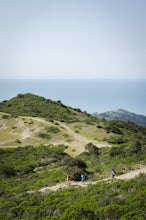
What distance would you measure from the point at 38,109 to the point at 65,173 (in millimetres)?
59637

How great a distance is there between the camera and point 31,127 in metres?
65.6

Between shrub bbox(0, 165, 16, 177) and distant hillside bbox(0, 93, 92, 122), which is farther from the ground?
distant hillside bbox(0, 93, 92, 122)

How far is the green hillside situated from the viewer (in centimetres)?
1841

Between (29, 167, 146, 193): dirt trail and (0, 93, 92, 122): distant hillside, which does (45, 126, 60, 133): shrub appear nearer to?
(0, 93, 92, 122): distant hillside

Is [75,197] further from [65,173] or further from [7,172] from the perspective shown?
[7,172]

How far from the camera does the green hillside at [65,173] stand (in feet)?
60.4

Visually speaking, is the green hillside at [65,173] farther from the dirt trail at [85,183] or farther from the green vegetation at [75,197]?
the dirt trail at [85,183]

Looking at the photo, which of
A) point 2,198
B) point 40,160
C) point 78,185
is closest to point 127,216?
point 78,185

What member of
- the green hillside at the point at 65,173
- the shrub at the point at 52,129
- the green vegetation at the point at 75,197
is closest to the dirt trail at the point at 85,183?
the green hillside at the point at 65,173

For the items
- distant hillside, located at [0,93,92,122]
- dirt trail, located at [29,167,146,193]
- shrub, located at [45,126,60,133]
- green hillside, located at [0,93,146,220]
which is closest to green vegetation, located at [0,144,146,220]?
green hillside, located at [0,93,146,220]

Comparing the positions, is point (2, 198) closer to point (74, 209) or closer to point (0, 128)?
point (74, 209)

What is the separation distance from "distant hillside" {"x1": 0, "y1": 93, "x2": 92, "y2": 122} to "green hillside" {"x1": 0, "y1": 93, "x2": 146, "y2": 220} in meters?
11.7

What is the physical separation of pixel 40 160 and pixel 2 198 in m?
17.3

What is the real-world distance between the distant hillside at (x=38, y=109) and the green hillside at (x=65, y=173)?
11677mm
